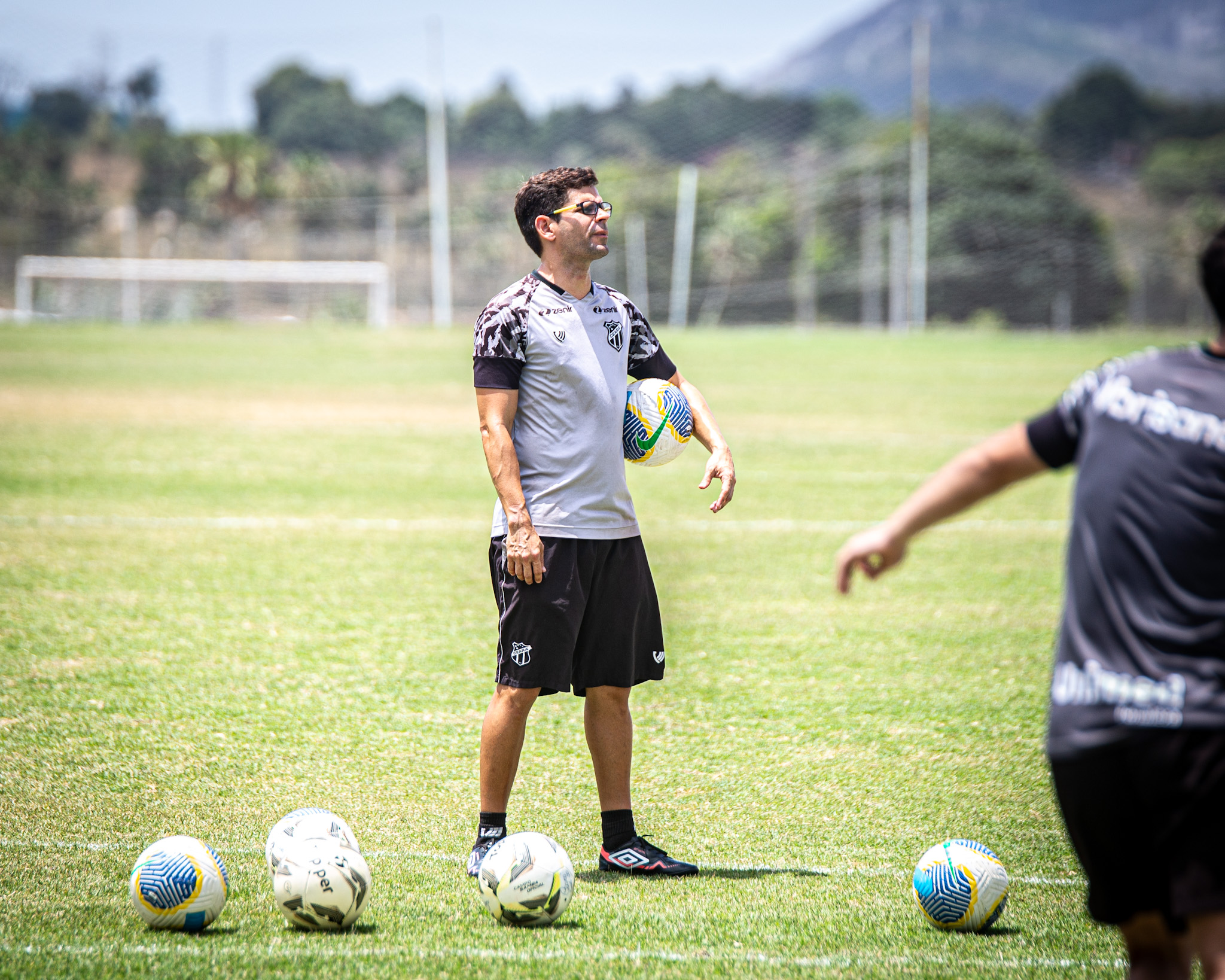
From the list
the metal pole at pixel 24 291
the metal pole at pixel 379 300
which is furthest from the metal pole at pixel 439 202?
the metal pole at pixel 24 291

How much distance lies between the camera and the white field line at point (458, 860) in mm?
4461

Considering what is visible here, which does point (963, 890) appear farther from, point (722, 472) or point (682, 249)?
point (682, 249)

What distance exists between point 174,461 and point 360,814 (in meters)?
12.3

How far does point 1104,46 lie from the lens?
492ft

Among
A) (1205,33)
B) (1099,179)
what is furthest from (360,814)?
(1205,33)

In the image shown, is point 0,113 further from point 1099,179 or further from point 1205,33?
point 1205,33

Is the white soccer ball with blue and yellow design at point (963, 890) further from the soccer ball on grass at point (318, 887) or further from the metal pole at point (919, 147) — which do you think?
the metal pole at point (919, 147)

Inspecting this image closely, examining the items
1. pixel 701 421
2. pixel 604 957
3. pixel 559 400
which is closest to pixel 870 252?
pixel 701 421

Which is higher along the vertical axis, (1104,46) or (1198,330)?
(1104,46)

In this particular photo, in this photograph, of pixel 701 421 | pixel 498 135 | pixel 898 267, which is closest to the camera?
pixel 701 421

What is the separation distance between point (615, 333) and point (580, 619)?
3.31ft

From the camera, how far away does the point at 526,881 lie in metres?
3.92

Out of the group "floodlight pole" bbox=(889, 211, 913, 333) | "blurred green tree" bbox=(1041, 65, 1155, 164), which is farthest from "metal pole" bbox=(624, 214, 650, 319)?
"blurred green tree" bbox=(1041, 65, 1155, 164)

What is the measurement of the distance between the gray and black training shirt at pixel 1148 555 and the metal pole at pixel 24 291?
47.8 meters
